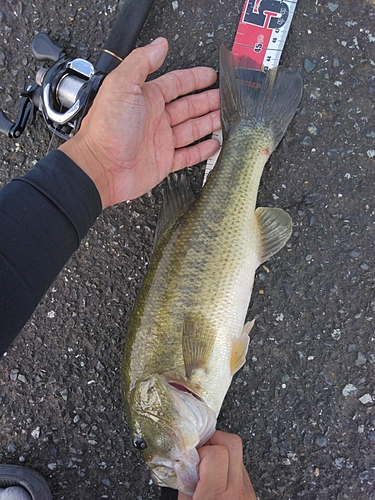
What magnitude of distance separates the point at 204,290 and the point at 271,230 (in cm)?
51

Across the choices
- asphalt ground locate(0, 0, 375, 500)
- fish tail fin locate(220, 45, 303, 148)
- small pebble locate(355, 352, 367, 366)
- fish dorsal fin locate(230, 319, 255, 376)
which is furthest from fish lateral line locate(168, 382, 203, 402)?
fish tail fin locate(220, 45, 303, 148)

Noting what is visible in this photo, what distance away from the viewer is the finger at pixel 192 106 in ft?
7.82

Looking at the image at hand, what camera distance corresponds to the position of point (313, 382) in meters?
2.40

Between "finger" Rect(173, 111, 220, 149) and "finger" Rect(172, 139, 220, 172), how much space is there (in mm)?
53

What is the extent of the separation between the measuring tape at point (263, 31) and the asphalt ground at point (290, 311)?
0.07 meters

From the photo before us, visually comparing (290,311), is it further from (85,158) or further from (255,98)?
(85,158)

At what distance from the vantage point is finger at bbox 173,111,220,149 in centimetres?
241

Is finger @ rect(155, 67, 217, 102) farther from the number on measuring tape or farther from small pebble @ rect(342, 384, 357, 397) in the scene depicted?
small pebble @ rect(342, 384, 357, 397)

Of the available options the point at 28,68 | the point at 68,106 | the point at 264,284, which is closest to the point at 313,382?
the point at 264,284

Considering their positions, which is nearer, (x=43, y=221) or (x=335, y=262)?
(x=43, y=221)

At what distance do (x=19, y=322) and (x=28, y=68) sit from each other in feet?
6.08

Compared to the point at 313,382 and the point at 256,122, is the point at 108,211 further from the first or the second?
the point at 313,382

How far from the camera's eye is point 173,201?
2.22 meters

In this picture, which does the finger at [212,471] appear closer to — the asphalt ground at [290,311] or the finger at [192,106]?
the asphalt ground at [290,311]
